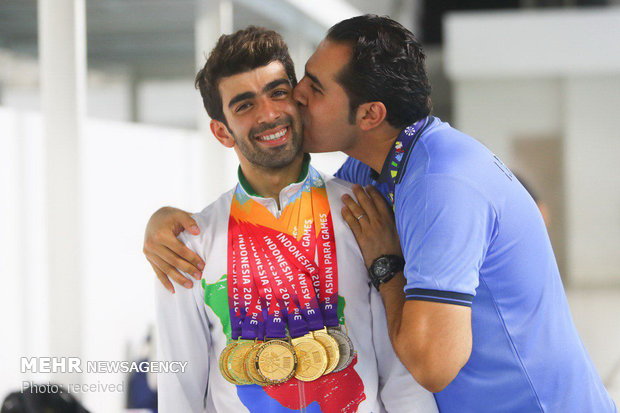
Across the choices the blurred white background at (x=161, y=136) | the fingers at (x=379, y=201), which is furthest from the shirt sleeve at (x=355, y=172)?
the blurred white background at (x=161, y=136)

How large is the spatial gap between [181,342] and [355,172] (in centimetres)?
88

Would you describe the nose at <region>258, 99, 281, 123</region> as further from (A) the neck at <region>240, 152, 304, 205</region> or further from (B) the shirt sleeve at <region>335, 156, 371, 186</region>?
(B) the shirt sleeve at <region>335, 156, 371, 186</region>

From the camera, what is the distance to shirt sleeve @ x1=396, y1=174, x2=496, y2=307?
1880mm

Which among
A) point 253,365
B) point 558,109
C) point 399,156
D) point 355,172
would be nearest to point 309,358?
point 253,365

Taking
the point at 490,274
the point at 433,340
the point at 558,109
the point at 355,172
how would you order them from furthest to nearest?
the point at 558,109, the point at 355,172, the point at 490,274, the point at 433,340

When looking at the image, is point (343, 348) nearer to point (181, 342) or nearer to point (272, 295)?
point (272, 295)

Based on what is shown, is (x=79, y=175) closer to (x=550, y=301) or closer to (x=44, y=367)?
(x=44, y=367)

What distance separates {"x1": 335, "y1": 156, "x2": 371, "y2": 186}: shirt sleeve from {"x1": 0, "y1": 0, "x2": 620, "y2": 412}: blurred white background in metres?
1.75

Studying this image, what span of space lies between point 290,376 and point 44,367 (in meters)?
2.04

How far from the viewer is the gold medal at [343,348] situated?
2133 mm

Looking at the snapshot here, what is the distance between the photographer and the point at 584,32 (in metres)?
11.6

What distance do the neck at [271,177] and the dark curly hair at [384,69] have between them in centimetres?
27

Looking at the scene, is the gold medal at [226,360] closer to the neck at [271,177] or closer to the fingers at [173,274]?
the fingers at [173,274]

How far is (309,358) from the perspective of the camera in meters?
2.11
